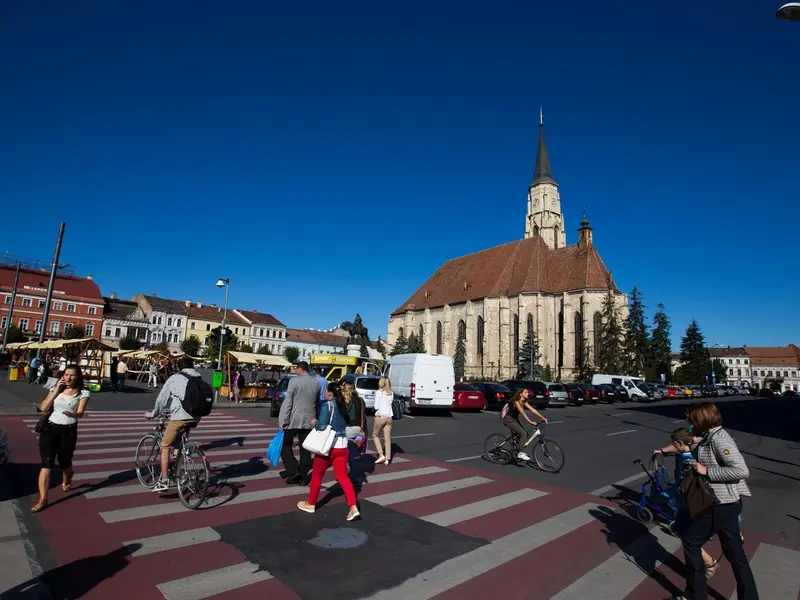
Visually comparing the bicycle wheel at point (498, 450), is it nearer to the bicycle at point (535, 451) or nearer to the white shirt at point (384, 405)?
the bicycle at point (535, 451)

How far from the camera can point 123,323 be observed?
78.7 metres

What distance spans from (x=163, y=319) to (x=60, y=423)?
281ft

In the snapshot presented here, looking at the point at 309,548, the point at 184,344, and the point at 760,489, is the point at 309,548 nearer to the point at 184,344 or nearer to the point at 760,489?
the point at 760,489

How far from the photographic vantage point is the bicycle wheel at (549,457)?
9516 mm

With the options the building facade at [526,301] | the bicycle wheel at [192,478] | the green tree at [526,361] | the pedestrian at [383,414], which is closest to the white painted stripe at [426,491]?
the pedestrian at [383,414]

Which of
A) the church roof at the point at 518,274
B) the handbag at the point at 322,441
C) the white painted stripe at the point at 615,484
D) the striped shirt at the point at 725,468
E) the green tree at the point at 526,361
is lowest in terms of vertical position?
the white painted stripe at the point at 615,484

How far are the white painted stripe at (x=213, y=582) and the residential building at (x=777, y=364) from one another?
16450 cm

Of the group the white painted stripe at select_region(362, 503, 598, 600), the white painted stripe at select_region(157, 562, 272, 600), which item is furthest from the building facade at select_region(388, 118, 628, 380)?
the white painted stripe at select_region(157, 562, 272, 600)

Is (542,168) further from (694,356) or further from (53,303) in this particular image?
(53,303)

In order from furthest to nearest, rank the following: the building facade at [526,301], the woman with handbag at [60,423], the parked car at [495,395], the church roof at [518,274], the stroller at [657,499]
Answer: the church roof at [518,274] < the building facade at [526,301] < the parked car at [495,395] < the stroller at [657,499] < the woman with handbag at [60,423]

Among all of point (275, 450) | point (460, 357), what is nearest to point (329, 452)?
point (275, 450)

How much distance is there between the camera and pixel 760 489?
355 inches

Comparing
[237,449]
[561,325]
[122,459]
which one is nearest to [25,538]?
[122,459]

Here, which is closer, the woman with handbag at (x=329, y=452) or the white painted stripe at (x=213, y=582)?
the white painted stripe at (x=213, y=582)
